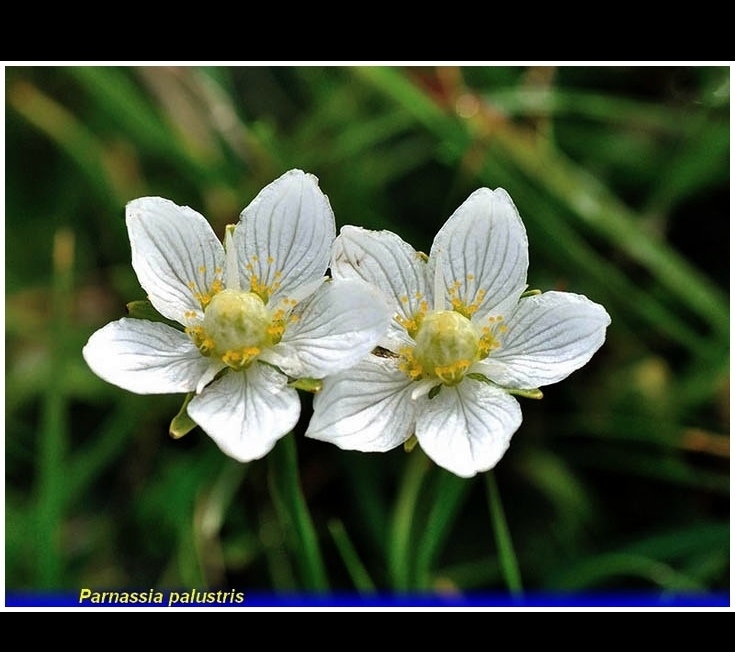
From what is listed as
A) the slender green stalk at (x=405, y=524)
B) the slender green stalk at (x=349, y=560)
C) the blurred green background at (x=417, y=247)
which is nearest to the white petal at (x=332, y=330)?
the slender green stalk at (x=349, y=560)

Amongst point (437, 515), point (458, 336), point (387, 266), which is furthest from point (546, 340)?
point (437, 515)

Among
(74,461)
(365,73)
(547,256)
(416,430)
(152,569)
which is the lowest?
(416,430)

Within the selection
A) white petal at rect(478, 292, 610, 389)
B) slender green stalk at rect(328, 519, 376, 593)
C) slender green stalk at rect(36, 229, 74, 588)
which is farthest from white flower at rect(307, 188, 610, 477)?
slender green stalk at rect(36, 229, 74, 588)

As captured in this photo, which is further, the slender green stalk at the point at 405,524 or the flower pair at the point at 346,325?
the slender green stalk at the point at 405,524

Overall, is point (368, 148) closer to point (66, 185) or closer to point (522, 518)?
point (66, 185)

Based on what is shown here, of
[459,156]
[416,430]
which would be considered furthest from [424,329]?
[459,156]

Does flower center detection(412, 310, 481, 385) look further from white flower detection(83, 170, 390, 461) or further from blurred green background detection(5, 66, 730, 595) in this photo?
blurred green background detection(5, 66, 730, 595)

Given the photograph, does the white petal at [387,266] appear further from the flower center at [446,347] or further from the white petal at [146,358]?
the white petal at [146,358]
